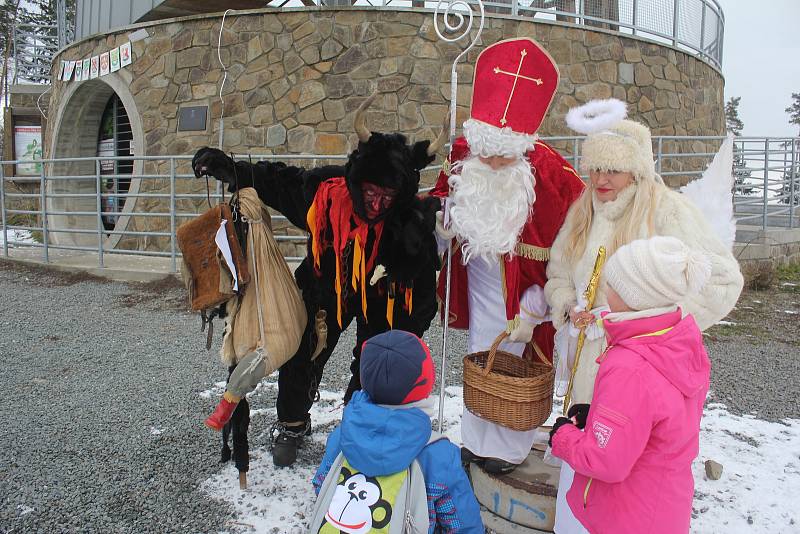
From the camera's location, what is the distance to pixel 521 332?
251cm

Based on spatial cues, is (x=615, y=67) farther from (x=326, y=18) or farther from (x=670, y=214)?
(x=670, y=214)

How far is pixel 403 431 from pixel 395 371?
0.16 metres

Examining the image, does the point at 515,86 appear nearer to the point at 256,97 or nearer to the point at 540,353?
the point at 540,353

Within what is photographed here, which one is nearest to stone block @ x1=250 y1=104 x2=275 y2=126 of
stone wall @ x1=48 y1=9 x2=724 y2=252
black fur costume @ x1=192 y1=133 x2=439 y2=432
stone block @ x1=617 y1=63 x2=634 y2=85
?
stone wall @ x1=48 y1=9 x2=724 y2=252

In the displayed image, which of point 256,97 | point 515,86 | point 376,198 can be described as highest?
point 256,97

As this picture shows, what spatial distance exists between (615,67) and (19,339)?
25.4 feet

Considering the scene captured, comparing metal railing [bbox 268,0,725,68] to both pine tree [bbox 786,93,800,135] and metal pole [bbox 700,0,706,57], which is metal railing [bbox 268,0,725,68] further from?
pine tree [bbox 786,93,800,135]

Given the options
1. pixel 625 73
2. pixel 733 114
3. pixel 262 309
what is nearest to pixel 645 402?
pixel 262 309

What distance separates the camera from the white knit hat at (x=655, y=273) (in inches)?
61.5

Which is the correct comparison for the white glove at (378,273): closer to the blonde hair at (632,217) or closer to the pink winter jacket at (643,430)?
the blonde hair at (632,217)

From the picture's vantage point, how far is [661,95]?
8.83 meters

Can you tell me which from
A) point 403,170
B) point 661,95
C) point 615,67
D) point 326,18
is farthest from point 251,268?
point 661,95

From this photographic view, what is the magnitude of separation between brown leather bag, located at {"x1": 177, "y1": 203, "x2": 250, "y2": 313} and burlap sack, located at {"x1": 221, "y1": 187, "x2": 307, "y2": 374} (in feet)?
0.22

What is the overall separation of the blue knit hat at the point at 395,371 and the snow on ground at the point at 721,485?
109 centimetres
